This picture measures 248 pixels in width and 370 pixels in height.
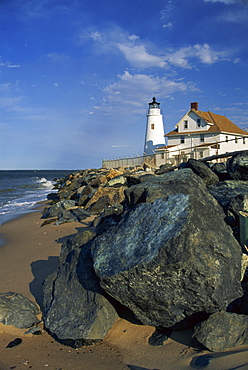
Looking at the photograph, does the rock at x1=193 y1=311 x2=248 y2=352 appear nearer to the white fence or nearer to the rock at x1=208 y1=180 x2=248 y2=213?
the rock at x1=208 y1=180 x2=248 y2=213

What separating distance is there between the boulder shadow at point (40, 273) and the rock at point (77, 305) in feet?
1.84

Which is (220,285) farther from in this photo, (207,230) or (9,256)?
(9,256)

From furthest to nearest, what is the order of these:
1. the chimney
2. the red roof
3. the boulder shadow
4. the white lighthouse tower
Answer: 1. the white lighthouse tower
2. the chimney
3. the red roof
4. the boulder shadow

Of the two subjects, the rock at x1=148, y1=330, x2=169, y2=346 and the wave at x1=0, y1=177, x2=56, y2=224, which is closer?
the rock at x1=148, y1=330, x2=169, y2=346

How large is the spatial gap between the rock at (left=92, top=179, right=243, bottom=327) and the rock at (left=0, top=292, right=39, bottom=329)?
1.28 meters

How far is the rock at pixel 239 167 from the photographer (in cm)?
749

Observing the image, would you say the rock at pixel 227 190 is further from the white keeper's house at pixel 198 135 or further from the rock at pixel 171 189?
the white keeper's house at pixel 198 135

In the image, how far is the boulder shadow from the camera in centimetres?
507

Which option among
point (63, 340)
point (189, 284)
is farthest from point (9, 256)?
point (189, 284)

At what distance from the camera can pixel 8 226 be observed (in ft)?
39.5

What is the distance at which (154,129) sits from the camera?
157 feet

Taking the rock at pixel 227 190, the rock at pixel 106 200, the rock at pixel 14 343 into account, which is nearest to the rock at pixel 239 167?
the rock at pixel 227 190

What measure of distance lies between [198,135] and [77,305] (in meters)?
37.8

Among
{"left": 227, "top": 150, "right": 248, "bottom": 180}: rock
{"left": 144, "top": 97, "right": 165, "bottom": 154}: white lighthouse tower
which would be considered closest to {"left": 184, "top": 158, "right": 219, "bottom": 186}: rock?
{"left": 227, "top": 150, "right": 248, "bottom": 180}: rock
